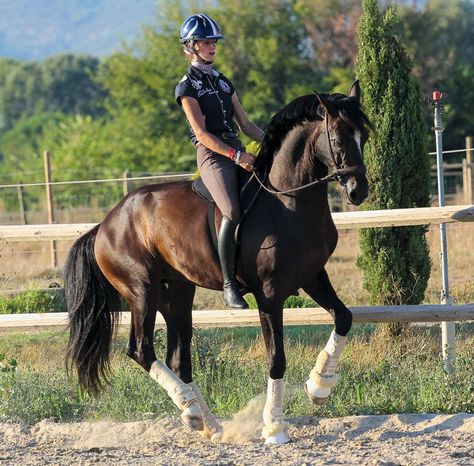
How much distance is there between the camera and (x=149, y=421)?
6824mm

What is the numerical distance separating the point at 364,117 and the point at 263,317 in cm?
146

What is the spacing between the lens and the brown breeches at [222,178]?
20.6 ft

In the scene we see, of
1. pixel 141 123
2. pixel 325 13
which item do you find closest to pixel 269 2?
pixel 325 13

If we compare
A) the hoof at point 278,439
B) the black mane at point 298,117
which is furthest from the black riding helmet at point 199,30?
the hoof at point 278,439

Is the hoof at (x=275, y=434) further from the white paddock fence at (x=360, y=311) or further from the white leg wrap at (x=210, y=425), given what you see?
the white paddock fence at (x=360, y=311)

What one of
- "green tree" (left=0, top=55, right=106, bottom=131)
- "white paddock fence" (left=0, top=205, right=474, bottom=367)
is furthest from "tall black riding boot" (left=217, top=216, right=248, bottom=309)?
"green tree" (left=0, top=55, right=106, bottom=131)

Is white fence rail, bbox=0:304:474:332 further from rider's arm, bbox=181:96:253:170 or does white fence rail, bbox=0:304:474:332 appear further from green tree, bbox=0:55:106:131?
green tree, bbox=0:55:106:131

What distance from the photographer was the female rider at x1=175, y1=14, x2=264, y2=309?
20.6 feet

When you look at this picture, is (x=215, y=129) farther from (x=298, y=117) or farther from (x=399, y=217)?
(x=399, y=217)

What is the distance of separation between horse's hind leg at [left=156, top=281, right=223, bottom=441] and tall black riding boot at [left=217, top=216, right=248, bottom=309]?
793 mm

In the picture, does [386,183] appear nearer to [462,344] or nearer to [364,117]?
[462,344]

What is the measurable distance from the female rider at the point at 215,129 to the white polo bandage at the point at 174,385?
0.72m

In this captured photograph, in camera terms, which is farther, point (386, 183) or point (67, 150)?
point (67, 150)

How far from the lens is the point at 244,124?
6.81 metres
